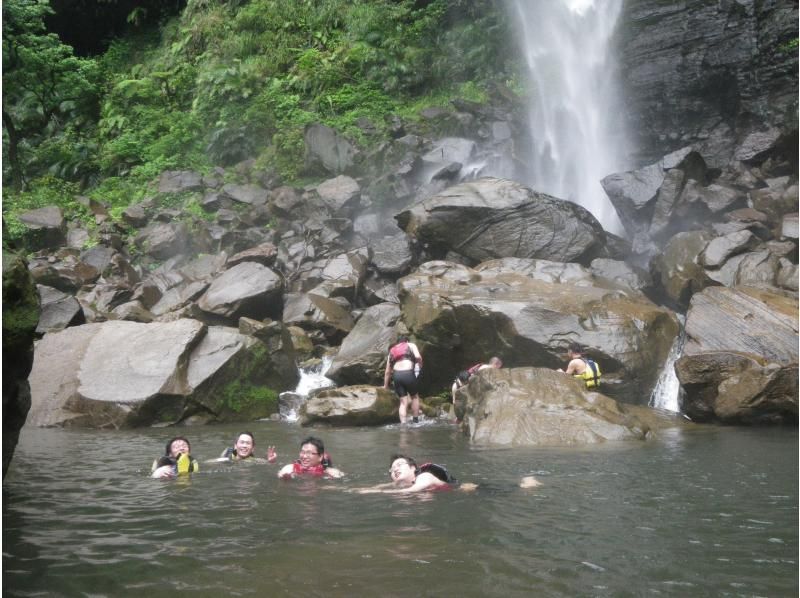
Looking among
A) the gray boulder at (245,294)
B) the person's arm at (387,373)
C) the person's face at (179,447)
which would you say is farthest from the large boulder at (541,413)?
the gray boulder at (245,294)

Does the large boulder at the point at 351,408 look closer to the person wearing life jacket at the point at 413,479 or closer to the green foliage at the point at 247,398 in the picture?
the green foliage at the point at 247,398

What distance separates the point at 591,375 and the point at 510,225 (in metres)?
6.42

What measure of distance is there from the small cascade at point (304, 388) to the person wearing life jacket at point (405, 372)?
94.1 inches

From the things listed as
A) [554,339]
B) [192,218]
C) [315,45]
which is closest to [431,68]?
[315,45]

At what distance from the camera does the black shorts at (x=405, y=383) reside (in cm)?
1334

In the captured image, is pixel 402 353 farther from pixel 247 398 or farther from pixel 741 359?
pixel 741 359

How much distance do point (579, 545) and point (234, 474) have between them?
15.6ft

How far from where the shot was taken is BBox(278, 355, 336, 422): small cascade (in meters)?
15.5

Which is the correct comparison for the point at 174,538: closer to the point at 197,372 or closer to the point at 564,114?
the point at 197,372

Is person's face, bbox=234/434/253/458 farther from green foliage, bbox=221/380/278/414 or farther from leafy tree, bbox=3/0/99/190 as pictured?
leafy tree, bbox=3/0/99/190

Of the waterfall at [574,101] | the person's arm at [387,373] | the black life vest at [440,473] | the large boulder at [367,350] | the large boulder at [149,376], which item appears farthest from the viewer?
the waterfall at [574,101]

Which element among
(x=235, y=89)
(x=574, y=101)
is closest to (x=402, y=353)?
(x=574, y=101)

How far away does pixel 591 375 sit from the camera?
41.0 feet

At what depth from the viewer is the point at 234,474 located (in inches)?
343
